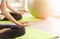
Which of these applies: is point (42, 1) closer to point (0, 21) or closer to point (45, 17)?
point (45, 17)

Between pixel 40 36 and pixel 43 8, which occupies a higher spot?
pixel 43 8

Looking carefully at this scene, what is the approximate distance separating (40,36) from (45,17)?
100 cm

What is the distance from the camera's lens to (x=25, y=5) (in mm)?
3551

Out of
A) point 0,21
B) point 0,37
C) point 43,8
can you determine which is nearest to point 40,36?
point 0,37

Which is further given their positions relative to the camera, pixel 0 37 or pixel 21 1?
pixel 21 1

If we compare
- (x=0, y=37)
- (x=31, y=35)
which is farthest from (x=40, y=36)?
(x=0, y=37)

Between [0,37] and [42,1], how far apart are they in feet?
4.19

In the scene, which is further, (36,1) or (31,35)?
(36,1)

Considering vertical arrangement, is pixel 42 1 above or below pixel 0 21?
above

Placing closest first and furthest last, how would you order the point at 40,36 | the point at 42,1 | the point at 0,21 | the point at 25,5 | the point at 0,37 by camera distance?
the point at 0,37, the point at 40,36, the point at 0,21, the point at 42,1, the point at 25,5

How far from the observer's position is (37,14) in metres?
2.63

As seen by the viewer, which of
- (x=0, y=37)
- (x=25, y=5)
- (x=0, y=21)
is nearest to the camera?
(x=0, y=37)

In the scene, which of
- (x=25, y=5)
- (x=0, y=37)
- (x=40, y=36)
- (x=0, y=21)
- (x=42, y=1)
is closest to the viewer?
(x=0, y=37)

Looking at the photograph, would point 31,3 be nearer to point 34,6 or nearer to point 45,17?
point 34,6
